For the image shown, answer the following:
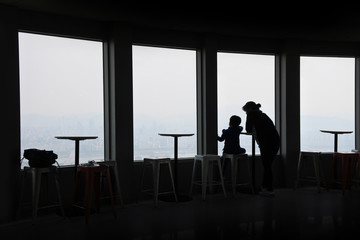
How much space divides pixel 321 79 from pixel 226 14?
115 inches

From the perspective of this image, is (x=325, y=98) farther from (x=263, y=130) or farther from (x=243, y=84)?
(x=263, y=130)

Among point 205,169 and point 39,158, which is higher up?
point 39,158

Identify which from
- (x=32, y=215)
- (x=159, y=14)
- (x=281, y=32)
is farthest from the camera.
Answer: (x=281, y=32)

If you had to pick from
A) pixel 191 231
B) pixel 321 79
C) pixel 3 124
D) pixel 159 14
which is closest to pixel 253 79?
pixel 321 79

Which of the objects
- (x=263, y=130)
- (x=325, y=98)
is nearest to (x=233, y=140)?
(x=263, y=130)

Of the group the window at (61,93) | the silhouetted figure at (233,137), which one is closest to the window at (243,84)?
the silhouetted figure at (233,137)

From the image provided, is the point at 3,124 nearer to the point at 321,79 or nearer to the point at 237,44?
the point at 237,44

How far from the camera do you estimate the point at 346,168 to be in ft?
19.3

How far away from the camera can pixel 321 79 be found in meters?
6.86

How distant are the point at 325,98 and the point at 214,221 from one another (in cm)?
367

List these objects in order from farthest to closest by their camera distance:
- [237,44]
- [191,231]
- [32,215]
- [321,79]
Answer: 1. [321,79]
2. [237,44]
3. [32,215]
4. [191,231]

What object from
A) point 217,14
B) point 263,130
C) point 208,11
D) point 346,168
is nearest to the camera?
point 208,11

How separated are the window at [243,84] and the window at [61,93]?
2.00m

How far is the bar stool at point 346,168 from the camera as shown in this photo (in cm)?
582
